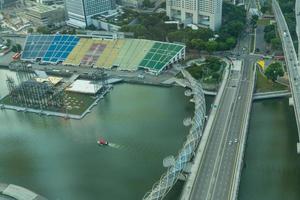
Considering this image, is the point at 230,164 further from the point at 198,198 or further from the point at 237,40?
the point at 237,40

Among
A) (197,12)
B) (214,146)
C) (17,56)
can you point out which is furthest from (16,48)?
(214,146)

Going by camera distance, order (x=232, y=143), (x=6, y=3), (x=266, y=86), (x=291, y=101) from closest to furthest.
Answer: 1. (x=232, y=143)
2. (x=291, y=101)
3. (x=266, y=86)
4. (x=6, y=3)

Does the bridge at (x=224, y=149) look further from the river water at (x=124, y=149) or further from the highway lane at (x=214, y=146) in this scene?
the river water at (x=124, y=149)

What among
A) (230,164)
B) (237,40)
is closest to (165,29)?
(237,40)

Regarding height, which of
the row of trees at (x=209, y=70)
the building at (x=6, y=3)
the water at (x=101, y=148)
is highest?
the building at (x=6, y=3)

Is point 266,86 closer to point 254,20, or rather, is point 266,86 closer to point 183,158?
point 183,158

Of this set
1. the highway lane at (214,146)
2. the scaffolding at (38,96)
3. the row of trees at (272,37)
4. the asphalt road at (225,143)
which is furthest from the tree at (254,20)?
the scaffolding at (38,96)
